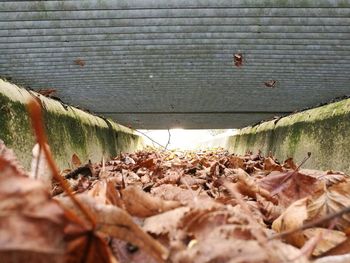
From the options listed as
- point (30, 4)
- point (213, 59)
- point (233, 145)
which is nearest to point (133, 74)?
point (213, 59)

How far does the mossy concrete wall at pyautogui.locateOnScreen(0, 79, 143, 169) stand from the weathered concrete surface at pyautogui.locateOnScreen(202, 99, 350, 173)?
132 centimetres

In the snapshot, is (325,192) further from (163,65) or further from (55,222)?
(163,65)

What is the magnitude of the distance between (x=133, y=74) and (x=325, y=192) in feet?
5.34

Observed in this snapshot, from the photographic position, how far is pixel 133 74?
2.32 metres

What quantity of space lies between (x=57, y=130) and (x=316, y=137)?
1.70 meters

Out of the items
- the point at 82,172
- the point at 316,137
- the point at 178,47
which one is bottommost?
the point at 82,172

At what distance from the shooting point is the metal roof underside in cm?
150

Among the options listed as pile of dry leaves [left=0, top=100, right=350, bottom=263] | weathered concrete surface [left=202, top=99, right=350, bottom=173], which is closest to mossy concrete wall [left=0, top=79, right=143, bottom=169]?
pile of dry leaves [left=0, top=100, right=350, bottom=263]

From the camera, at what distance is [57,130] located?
236cm

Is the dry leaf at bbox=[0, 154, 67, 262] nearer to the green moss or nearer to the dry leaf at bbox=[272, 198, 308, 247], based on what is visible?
the dry leaf at bbox=[272, 198, 308, 247]

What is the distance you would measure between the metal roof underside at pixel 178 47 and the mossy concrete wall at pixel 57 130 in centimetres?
21

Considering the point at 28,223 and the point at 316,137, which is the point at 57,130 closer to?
the point at 316,137

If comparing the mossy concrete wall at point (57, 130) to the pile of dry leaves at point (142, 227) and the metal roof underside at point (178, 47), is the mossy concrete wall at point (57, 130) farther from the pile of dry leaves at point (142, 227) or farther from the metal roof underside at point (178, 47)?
the pile of dry leaves at point (142, 227)

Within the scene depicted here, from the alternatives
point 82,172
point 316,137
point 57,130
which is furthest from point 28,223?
point 316,137
